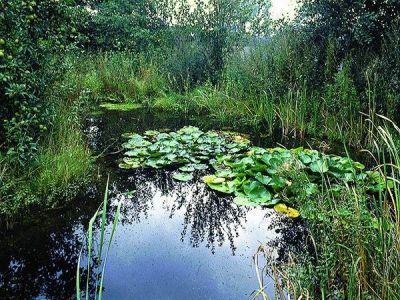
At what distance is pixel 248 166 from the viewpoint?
3.61 metres

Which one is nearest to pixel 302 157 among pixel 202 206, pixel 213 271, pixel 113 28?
pixel 202 206

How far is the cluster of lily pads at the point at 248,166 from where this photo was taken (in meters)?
2.96

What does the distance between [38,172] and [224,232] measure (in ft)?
5.48

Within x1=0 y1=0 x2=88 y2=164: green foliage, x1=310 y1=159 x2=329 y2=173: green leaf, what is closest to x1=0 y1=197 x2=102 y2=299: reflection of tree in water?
x1=0 y1=0 x2=88 y2=164: green foliage

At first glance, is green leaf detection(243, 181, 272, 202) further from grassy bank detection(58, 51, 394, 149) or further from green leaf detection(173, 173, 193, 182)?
grassy bank detection(58, 51, 394, 149)

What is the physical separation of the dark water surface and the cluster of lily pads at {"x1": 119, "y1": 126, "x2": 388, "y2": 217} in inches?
6.1

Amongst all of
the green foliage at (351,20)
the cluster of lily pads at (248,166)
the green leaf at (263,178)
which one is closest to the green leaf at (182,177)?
the cluster of lily pads at (248,166)

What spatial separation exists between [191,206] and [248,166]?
0.78 m

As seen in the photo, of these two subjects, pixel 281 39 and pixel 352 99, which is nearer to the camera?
pixel 352 99

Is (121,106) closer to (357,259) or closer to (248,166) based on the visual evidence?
(248,166)

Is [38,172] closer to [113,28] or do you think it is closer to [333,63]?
[333,63]

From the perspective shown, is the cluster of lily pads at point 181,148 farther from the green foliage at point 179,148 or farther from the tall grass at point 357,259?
the tall grass at point 357,259

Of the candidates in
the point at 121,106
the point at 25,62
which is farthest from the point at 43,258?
the point at 121,106

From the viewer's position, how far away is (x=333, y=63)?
528cm
